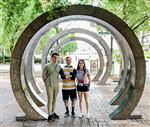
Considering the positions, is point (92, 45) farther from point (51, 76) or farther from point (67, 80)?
point (51, 76)

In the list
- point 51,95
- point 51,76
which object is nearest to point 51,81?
point 51,76

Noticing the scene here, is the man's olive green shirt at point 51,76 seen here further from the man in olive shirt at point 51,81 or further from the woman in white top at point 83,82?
the woman in white top at point 83,82


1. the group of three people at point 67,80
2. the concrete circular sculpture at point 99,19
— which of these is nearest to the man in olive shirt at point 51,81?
the group of three people at point 67,80

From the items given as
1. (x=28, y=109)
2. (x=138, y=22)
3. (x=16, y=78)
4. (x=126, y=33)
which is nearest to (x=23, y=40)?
(x=16, y=78)

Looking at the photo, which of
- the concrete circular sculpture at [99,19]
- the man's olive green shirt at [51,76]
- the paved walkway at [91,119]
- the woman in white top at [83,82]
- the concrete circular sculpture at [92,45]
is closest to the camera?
the paved walkway at [91,119]

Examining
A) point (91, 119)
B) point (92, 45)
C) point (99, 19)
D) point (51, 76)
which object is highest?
point (99, 19)

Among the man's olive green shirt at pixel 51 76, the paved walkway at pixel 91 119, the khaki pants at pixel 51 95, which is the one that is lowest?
the paved walkway at pixel 91 119

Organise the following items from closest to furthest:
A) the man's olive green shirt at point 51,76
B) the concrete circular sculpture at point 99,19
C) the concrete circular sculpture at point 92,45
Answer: the concrete circular sculpture at point 99,19 < the man's olive green shirt at point 51,76 < the concrete circular sculpture at point 92,45

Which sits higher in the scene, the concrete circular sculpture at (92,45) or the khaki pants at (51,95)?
the concrete circular sculpture at (92,45)

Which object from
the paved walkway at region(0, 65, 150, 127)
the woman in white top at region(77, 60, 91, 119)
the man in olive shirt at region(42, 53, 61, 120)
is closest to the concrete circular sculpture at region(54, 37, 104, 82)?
the paved walkway at region(0, 65, 150, 127)

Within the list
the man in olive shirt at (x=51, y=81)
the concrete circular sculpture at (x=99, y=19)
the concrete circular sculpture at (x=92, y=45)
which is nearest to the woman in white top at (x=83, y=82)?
the man in olive shirt at (x=51, y=81)

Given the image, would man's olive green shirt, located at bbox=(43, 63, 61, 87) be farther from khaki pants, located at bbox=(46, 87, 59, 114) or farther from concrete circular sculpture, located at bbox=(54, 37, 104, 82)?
concrete circular sculpture, located at bbox=(54, 37, 104, 82)

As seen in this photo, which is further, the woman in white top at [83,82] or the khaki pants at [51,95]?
the woman in white top at [83,82]

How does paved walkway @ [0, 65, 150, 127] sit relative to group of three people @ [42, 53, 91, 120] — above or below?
below
